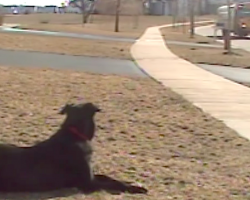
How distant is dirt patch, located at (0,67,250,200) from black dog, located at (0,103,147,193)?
0.39ft

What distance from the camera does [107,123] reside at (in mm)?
8039

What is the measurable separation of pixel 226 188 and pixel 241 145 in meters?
1.81

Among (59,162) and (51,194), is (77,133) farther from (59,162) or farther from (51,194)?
(51,194)

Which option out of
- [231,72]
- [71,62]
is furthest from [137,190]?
[231,72]

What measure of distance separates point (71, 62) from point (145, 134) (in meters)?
9.29

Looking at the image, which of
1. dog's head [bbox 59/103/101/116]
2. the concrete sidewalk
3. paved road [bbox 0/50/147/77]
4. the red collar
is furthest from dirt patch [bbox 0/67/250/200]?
paved road [bbox 0/50/147/77]

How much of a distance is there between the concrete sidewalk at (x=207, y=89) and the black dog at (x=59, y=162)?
3.23m

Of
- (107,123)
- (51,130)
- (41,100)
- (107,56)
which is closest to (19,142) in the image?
(51,130)

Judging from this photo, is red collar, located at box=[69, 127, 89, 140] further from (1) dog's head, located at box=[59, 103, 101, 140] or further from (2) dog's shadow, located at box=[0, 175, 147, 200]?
(2) dog's shadow, located at box=[0, 175, 147, 200]

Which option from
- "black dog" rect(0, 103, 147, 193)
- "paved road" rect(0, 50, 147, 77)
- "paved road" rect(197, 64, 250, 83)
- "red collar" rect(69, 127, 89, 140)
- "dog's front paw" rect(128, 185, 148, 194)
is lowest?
"paved road" rect(197, 64, 250, 83)

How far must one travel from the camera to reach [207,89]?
12.2 meters

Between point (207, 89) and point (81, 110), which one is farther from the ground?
point (81, 110)

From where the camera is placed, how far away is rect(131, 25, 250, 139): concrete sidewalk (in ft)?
30.1

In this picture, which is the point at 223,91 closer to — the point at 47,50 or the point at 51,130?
the point at 51,130
